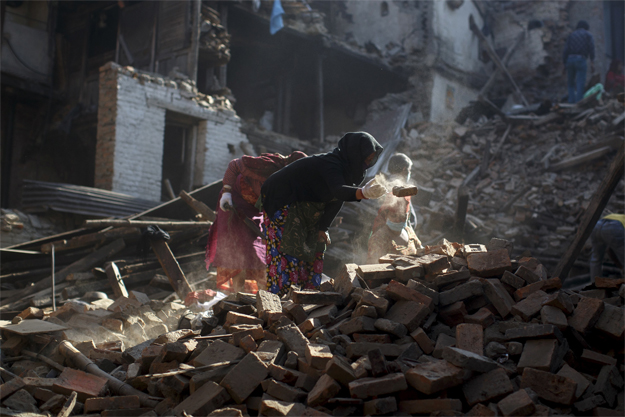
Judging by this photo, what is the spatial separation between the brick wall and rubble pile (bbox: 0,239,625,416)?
5.76 m

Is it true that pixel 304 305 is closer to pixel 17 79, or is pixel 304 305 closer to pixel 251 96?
pixel 17 79

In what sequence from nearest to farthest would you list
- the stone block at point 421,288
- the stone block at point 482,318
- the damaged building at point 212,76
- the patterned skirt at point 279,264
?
1. the stone block at point 482,318
2. the stone block at point 421,288
3. the patterned skirt at point 279,264
4. the damaged building at point 212,76

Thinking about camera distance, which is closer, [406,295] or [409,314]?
[409,314]

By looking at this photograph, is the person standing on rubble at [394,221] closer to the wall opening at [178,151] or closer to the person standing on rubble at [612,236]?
the person standing on rubble at [612,236]

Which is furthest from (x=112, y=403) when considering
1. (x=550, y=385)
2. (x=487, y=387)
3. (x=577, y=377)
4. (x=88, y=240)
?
(x=88, y=240)

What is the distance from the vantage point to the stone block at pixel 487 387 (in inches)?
82.2

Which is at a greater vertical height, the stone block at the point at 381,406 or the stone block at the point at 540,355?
the stone block at the point at 540,355

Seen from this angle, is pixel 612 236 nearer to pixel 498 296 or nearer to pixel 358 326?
pixel 498 296

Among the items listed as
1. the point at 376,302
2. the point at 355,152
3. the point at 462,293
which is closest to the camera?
the point at 376,302

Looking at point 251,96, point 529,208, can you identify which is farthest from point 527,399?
point 251,96

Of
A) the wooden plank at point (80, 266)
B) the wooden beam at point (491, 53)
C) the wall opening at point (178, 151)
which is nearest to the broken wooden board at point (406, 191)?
the wooden plank at point (80, 266)

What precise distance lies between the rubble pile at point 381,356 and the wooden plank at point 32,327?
0.18 m

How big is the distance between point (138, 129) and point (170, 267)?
5.01 m

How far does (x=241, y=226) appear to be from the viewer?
4.65 m
